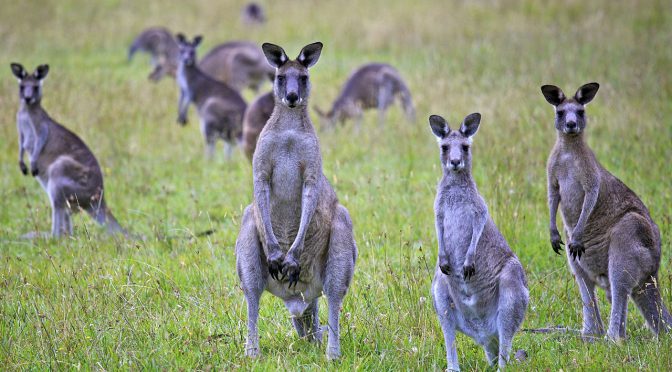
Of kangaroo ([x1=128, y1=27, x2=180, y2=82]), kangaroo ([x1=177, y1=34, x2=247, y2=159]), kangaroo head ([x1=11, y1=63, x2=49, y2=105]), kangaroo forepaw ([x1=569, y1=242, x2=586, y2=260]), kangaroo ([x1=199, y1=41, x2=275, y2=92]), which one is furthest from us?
kangaroo ([x1=128, y1=27, x2=180, y2=82])

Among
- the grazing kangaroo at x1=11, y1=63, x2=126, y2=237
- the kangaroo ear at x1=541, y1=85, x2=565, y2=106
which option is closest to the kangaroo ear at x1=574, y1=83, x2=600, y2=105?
the kangaroo ear at x1=541, y1=85, x2=565, y2=106

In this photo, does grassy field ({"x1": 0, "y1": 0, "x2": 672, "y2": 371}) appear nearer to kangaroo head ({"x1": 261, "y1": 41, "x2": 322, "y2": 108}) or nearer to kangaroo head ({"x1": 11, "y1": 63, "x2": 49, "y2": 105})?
kangaroo head ({"x1": 11, "y1": 63, "x2": 49, "y2": 105})

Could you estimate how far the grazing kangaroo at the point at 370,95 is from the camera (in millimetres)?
11688

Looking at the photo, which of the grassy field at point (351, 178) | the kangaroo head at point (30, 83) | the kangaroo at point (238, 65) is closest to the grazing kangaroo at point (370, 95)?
the grassy field at point (351, 178)

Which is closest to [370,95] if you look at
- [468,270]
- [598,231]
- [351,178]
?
[351,178]

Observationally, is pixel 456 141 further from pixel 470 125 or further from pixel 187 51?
pixel 187 51

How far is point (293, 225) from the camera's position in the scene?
5.18 meters

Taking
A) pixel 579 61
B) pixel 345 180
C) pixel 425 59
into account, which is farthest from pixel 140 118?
pixel 579 61

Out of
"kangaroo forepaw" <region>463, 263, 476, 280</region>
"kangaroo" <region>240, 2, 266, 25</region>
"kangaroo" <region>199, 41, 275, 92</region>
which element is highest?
"kangaroo" <region>240, 2, 266, 25</region>

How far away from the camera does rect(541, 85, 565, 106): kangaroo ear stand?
5.67 metres

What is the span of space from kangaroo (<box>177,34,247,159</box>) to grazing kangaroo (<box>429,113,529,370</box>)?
619 centimetres

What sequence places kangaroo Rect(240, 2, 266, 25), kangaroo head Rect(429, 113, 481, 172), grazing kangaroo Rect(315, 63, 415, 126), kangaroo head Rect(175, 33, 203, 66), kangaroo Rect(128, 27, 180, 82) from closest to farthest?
kangaroo head Rect(429, 113, 481, 172) → grazing kangaroo Rect(315, 63, 415, 126) → kangaroo head Rect(175, 33, 203, 66) → kangaroo Rect(128, 27, 180, 82) → kangaroo Rect(240, 2, 266, 25)

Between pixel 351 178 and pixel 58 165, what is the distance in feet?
9.56

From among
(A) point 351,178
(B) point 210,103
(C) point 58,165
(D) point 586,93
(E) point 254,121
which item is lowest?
(A) point 351,178
